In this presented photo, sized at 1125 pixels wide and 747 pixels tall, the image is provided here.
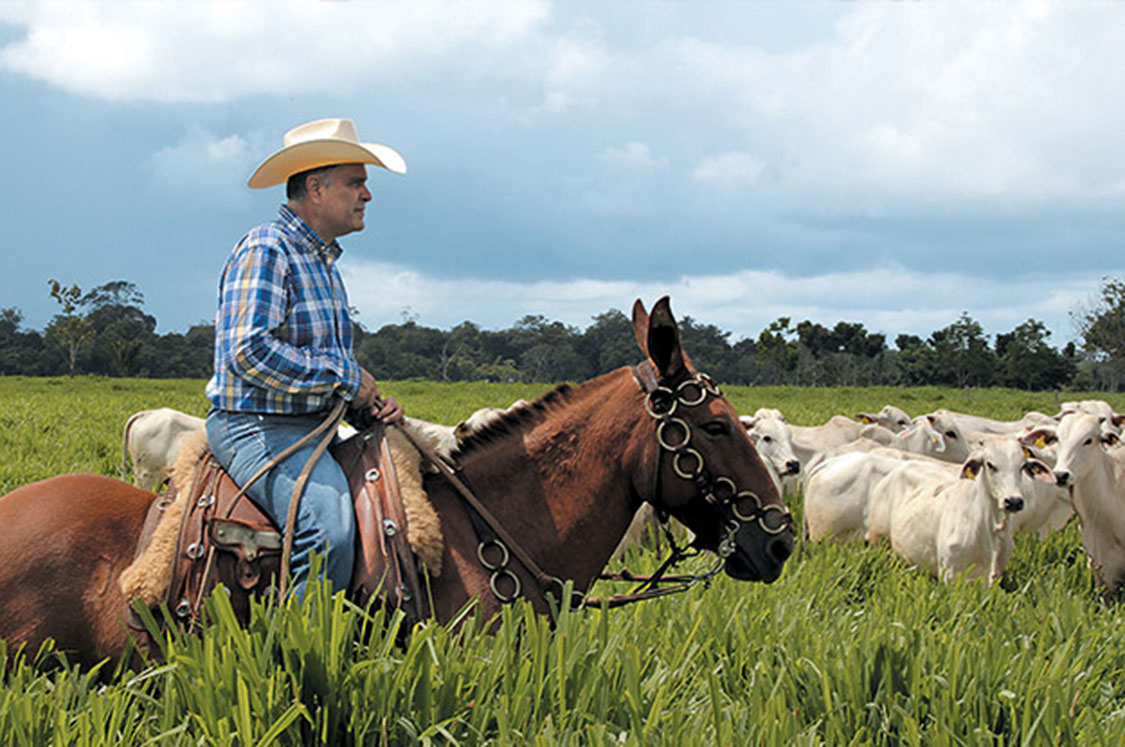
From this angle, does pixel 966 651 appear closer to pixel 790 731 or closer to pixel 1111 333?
pixel 790 731

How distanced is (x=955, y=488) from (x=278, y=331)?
23.7 feet

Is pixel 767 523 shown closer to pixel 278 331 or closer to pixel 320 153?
pixel 278 331

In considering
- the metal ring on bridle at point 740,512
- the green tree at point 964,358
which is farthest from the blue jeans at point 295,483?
the green tree at point 964,358

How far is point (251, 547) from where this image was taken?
3199 millimetres

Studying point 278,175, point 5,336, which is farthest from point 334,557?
point 5,336

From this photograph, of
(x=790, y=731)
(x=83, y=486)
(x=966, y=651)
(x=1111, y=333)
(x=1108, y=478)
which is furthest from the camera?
(x=1111, y=333)

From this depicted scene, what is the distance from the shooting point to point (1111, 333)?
5834cm

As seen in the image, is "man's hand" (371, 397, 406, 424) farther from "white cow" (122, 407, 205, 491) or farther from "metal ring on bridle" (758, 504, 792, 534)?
"white cow" (122, 407, 205, 491)

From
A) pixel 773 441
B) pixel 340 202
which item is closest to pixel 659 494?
Result: pixel 340 202

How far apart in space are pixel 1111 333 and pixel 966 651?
6426 centimetres

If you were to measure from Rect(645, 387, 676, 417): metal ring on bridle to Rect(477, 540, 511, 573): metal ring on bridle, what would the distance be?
29.8 inches

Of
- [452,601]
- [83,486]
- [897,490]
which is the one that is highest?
[83,486]

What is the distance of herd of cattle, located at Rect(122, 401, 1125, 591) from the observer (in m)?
8.17

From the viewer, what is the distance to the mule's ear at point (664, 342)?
3344 millimetres
